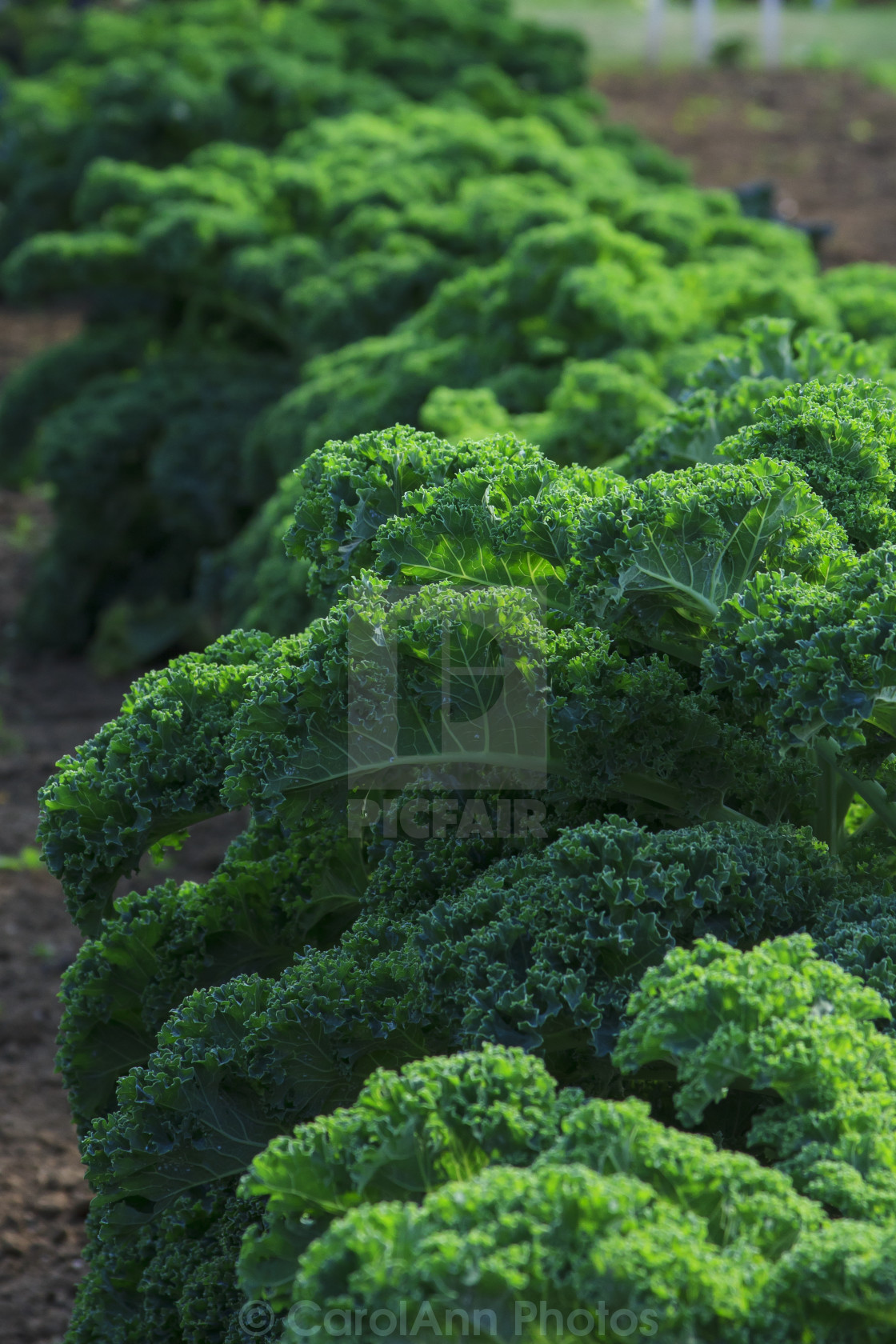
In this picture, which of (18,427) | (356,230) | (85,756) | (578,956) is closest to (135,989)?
(85,756)

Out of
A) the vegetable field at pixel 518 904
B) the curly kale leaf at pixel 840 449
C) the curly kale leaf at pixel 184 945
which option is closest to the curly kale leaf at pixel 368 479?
the vegetable field at pixel 518 904

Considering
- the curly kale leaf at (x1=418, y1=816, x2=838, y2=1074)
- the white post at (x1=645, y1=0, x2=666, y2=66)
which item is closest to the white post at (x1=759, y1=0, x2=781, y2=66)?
the white post at (x1=645, y1=0, x2=666, y2=66)

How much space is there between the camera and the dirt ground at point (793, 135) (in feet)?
46.1

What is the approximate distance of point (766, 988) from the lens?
8.71ft

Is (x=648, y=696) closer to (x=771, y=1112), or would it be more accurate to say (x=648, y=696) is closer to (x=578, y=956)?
(x=578, y=956)

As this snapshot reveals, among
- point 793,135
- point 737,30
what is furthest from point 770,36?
point 793,135

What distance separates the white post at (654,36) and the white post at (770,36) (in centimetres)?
136

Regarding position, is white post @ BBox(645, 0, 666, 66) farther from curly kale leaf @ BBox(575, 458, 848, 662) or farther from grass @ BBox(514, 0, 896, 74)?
curly kale leaf @ BBox(575, 458, 848, 662)

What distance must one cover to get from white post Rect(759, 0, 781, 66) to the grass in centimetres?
22

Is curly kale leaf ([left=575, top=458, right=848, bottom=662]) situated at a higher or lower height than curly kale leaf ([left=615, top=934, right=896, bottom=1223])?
higher

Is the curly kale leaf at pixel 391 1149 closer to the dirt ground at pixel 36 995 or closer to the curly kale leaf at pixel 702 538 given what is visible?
the curly kale leaf at pixel 702 538

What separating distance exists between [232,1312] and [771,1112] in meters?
1.44

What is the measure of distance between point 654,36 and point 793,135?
14.9 feet

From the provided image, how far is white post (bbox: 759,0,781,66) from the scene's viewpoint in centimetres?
1902
